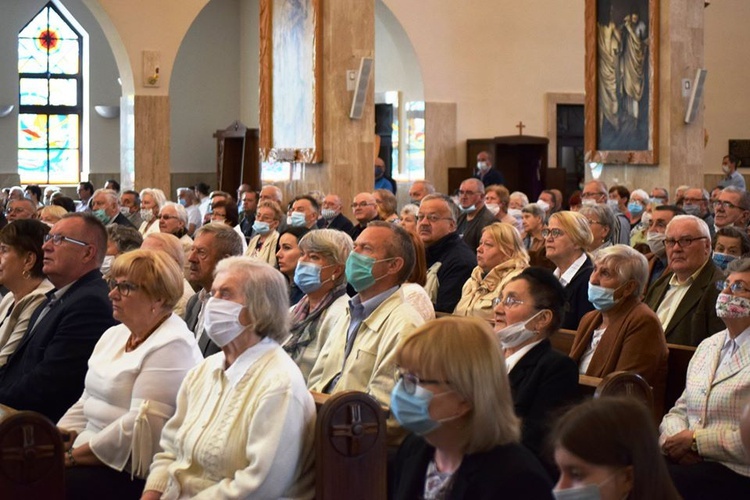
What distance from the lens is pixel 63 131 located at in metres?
25.0

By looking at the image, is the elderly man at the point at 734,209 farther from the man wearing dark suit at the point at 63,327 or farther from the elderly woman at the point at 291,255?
the man wearing dark suit at the point at 63,327

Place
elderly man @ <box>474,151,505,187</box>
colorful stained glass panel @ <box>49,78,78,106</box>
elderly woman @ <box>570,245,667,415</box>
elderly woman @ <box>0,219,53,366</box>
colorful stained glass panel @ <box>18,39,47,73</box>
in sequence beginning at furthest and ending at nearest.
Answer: colorful stained glass panel @ <box>49,78,78,106</box> < colorful stained glass panel @ <box>18,39,47,73</box> < elderly man @ <box>474,151,505,187</box> < elderly woman @ <box>0,219,53,366</box> < elderly woman @ <box>570,245,667,415</box>

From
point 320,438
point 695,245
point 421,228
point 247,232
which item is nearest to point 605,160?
point 247,232

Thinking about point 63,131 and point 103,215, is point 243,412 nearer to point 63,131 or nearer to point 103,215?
point 103,215

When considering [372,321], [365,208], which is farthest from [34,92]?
[372,321]

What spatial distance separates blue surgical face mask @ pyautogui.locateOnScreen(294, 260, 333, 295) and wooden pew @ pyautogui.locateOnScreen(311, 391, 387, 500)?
182 cm

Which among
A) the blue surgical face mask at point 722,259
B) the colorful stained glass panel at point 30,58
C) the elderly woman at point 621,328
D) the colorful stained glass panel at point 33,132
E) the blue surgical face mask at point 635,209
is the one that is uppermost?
the colorful stained glass panel at point 30,58

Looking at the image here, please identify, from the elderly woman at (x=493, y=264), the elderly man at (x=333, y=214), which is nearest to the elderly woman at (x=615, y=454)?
the elderly woman at (x=493, y=264)

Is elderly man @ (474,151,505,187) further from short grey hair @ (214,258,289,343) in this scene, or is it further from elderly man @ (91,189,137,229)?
short grey hair @ (214,258,289,343)

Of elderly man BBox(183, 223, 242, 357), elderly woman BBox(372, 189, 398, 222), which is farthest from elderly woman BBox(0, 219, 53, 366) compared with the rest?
elderly woman BBox(372, 189, 398, 222)

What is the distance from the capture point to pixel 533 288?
4.66 metres

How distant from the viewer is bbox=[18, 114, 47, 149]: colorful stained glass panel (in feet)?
81.0

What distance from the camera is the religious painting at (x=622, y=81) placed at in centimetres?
1377

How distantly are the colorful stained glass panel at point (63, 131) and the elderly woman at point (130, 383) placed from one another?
2097 centimetres
